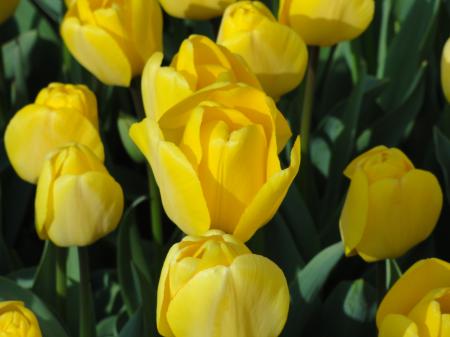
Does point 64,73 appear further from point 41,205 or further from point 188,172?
point 188,172

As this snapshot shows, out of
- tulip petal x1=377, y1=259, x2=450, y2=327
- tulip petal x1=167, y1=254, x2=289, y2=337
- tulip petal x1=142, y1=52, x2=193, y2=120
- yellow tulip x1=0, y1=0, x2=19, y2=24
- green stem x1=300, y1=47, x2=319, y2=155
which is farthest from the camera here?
yellow tulip x1=0, y1=0, x2=19, y2=24

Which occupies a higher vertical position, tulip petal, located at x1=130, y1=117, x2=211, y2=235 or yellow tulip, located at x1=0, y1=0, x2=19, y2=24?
tulip petal, located at x1=130, y1=117, x2=211, y2=235

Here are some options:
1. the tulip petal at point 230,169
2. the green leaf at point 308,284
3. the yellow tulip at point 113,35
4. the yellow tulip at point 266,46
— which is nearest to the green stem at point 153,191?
the yellow tulip at point 113,35

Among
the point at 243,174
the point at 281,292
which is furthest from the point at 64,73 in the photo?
the point at 281,292

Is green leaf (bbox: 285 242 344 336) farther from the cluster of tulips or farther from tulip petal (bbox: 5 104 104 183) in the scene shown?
tulip petal (bbox: 5 104 104 183)

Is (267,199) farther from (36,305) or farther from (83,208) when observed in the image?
(36,305)

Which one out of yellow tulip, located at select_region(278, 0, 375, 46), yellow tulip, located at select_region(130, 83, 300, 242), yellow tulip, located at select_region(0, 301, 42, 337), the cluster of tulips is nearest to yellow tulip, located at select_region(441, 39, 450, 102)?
the cluster of tulips
